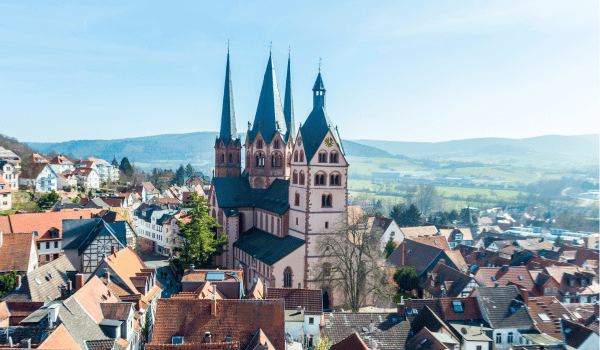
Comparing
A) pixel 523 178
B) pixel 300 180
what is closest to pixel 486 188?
pixel 523 178

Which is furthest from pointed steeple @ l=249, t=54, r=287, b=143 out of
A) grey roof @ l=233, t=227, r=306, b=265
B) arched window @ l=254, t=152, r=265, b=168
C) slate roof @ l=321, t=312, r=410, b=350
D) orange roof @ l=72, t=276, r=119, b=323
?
orange roof @ l=72, t=276, r=119, b=323

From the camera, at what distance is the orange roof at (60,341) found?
19734mm

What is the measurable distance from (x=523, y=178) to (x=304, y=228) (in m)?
123

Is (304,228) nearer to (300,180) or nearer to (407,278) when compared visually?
(300,180)

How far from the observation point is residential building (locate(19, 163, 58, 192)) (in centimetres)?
8869

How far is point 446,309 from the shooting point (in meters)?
34.0

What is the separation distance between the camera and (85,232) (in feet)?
156

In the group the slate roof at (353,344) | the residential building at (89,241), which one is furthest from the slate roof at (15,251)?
the slate roof at (353,344)

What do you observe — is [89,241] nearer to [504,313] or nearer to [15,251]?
[15,251]

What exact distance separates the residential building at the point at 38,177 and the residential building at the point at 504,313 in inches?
3243

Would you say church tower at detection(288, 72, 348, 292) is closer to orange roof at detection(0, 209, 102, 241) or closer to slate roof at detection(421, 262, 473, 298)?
slate roof at detection(421, 262, 473, 298)

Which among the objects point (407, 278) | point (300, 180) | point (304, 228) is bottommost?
point (407, 278)

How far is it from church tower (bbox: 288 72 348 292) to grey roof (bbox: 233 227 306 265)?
1302 mm

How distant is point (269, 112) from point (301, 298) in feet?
92.9
